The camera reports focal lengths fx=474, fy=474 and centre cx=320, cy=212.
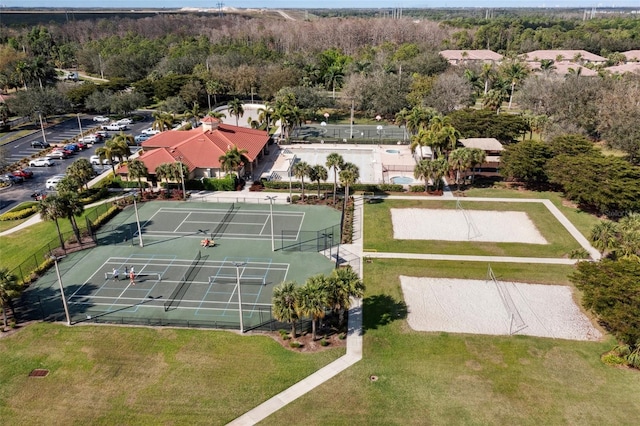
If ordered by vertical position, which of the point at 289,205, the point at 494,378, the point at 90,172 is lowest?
the point at 494,378

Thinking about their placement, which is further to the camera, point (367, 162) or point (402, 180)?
point (367, 162)

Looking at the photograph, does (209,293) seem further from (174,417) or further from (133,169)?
(133,169)

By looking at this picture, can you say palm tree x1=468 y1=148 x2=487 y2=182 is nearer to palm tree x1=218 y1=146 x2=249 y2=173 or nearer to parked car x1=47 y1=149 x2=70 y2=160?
palm tree x1=218 y1=146 x2=249 y2=173

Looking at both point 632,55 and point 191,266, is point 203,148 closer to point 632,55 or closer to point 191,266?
point 191,266

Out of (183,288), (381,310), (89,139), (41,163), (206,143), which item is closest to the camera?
(381,310)

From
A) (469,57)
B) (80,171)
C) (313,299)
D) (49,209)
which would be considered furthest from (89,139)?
(469,57)

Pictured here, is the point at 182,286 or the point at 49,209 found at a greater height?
the point at 49,209

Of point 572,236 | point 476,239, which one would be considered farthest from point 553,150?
point 476,239
